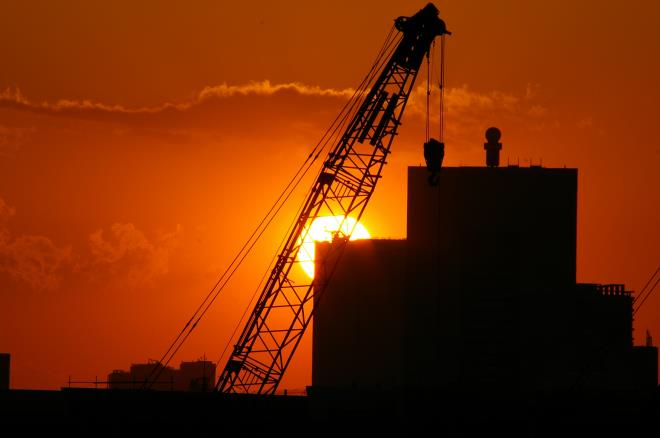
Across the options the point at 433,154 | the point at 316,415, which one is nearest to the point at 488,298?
the point at 316,415

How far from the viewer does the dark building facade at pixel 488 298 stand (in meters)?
180

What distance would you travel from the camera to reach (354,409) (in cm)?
12912

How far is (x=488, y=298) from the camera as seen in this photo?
180500mm

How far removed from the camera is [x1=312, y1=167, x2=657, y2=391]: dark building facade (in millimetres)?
179500

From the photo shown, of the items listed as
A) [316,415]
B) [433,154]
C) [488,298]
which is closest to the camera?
[433,154]

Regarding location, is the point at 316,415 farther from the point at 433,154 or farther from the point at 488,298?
the point at 488,298

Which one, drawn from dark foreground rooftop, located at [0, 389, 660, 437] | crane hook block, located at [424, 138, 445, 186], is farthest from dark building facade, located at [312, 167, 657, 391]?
crane hook block, located at [424, 138, 445, 186]

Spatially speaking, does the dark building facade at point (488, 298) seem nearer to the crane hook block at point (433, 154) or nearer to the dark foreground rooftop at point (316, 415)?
the dark foreground rooftop at point (316, 415)

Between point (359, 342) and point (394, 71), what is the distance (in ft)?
225

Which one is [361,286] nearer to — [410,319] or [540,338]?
[410,319]

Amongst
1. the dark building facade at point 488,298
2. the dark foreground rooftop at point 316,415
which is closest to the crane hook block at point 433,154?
the dark foreground rooftop at point 316,415

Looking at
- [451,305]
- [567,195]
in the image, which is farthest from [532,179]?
[451,305]

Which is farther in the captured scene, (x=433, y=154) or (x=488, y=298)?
(x=488, y=298)

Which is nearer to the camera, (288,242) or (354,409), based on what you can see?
(288,242)
